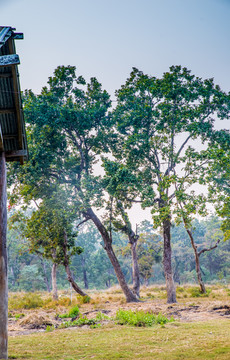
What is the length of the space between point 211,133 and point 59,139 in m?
9.40

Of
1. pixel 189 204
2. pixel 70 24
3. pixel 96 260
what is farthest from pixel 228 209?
pixel 96 260

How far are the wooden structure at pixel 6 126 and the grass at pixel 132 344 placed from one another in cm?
112

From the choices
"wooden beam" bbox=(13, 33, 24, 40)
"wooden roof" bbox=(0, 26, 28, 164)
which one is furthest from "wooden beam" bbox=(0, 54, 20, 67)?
"wooden beam" bbox=(13, 33, 24, 40)

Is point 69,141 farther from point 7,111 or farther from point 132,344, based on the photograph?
point 132,344

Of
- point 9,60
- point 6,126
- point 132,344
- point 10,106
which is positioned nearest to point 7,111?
point 10,106

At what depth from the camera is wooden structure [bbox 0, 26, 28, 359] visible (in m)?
5.48

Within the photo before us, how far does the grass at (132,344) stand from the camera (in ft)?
17.1

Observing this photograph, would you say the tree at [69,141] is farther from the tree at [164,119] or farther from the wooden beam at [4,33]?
the wooden beam at [4,33]

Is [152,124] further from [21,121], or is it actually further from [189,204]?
[21,121]

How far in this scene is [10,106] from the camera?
6586mm

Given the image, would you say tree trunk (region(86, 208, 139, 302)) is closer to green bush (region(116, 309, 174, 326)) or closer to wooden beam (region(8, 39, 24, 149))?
green bush (region(116, 309, 174, 326))

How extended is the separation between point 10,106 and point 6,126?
596 millimetres

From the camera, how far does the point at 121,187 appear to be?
14836 millimetres

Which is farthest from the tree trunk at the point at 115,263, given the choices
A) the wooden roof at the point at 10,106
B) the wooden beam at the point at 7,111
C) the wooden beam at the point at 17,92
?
the wooden beam at the point at 7,111
